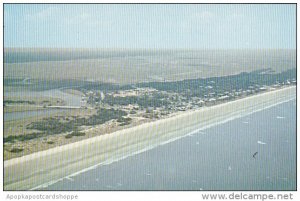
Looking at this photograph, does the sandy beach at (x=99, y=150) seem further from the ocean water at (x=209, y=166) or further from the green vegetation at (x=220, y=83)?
the green vegetation at (x=220, y=83)

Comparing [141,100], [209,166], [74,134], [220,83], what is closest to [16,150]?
[74,134]

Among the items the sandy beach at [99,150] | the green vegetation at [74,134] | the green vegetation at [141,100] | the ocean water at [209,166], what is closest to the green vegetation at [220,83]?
the green vegetation at [141,100]

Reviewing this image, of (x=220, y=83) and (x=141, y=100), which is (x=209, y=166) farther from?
(x=220, y=83)

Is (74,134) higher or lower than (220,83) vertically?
lower

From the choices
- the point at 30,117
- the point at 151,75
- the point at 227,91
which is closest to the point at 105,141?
the point at 30,117

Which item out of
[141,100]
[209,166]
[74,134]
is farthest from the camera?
[141,100]

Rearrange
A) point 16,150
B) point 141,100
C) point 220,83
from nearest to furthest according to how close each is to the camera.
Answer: point 16,150
point 141,100
point 220,83

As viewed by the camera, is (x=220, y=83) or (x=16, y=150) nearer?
(x=16, y=150)
